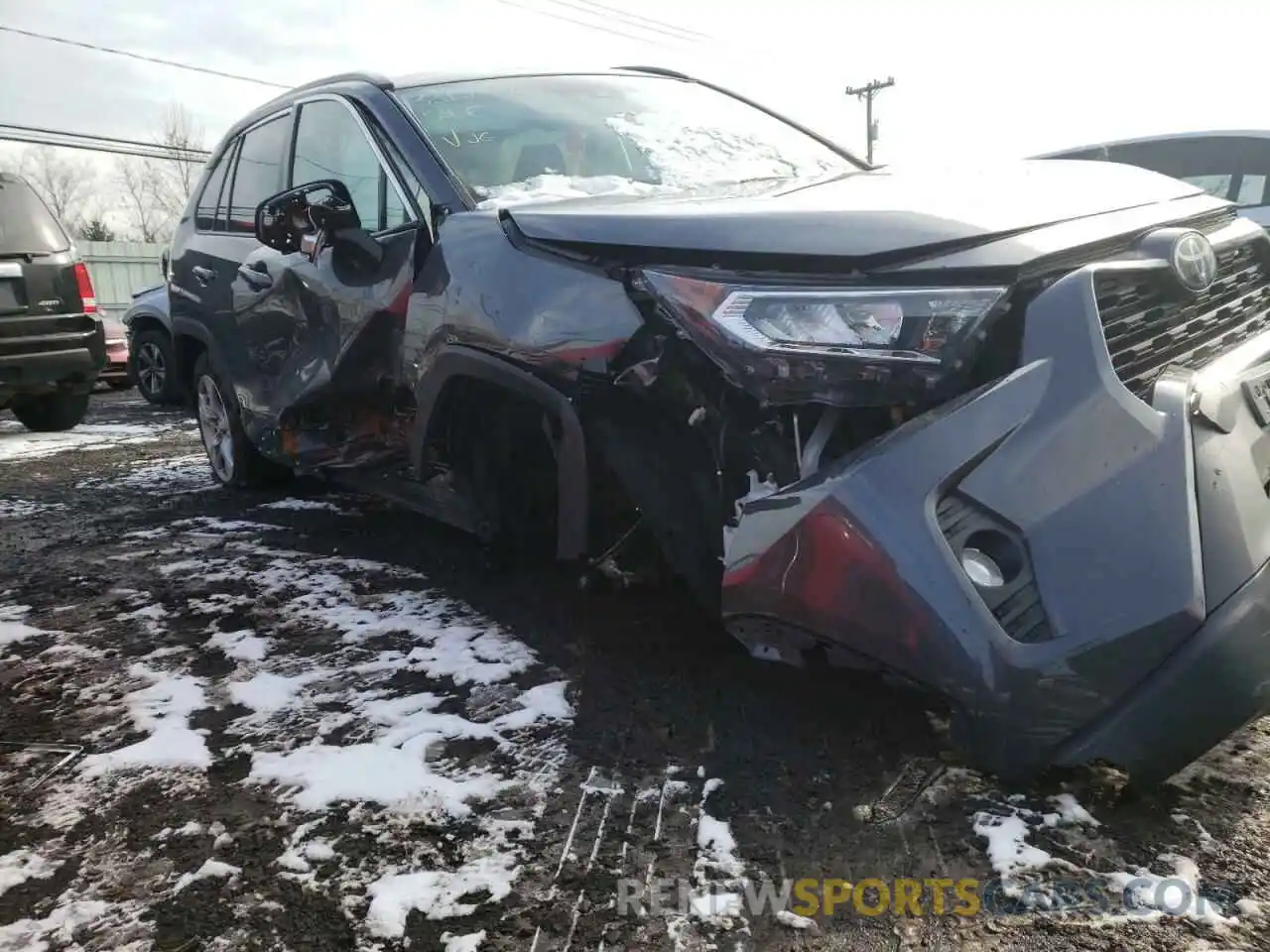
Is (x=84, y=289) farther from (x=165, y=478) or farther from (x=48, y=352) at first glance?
(x=165, y=478)

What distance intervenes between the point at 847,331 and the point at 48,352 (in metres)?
7.21

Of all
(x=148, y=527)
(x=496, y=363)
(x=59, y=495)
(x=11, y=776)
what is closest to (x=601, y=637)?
(x=496, y=363)

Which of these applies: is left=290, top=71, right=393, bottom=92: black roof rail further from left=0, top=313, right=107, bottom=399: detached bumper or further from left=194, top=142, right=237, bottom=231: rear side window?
left=0, top=313, right=107, bottom=399: detached bumper

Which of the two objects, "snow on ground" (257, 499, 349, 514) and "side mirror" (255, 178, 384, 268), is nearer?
"side mirror" (255, 178, 384, 268)

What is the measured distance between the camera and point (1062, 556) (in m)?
1.63

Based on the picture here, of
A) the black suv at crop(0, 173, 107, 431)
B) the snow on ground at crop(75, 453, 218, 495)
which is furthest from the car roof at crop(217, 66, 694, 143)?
the black suv at crop(0, 173, 107, 431)

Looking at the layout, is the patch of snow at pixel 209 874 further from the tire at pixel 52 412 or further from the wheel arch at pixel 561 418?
the tire at pixel 52 412

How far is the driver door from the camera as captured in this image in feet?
9.96

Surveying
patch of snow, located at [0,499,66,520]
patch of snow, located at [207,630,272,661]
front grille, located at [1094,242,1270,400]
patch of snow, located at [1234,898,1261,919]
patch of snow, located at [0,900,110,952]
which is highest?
front grille, located at [1094,242,1270,400]

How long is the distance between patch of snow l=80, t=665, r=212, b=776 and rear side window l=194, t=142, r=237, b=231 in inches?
105

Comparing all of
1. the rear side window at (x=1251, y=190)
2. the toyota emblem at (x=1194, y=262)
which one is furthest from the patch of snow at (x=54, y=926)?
the rear side window at (x=1251, y=190)

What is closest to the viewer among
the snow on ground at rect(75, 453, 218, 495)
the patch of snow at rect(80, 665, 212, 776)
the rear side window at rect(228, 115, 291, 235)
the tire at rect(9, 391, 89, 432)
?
the patch of snow at rect(80, 665, 212, 776)

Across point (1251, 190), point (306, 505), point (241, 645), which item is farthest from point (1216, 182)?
point (241, 645)

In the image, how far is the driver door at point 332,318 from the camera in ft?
9.96
